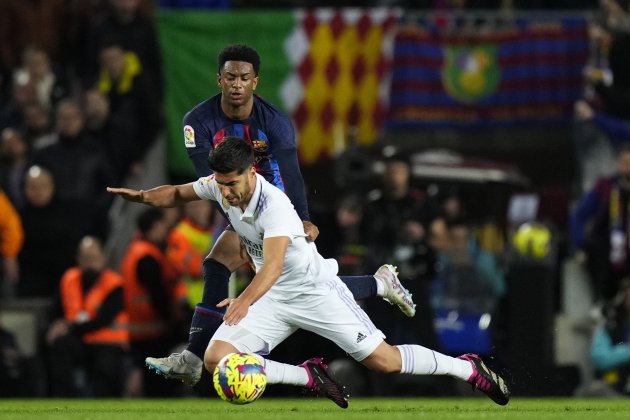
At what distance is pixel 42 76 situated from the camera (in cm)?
1650

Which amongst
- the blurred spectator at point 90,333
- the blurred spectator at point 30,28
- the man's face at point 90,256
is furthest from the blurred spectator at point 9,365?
the blurred spectator at point 30,28

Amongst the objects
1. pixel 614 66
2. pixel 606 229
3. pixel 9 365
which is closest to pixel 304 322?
pixel 9 365

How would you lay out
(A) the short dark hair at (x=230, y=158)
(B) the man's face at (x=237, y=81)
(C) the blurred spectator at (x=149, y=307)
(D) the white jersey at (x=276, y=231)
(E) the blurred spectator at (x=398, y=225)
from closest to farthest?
1. (A) the short dark hair at (x=230, y=158)
2. (D) the white jersey at (x=276, y=231)
3. (B) the man's face at (x=237, y=81)
4. (E) the blurred spectator at (x=398, y=225)
5. (C) the blurred spectator at (x=149, y=307)

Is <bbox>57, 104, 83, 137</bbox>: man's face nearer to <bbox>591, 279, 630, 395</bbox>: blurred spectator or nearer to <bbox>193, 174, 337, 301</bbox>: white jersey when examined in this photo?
<bbox>591, 279, 630, 395</bbox>: blurred spectator

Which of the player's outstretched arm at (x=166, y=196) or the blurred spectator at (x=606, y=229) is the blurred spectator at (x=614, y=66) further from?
the player's outstretched arm at (x=166, y=196)

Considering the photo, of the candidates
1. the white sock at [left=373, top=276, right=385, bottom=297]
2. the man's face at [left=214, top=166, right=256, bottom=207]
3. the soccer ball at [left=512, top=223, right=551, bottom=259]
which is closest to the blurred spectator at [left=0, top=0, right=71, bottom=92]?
the soccer ball at [left=512, top=223, right=551, bottom=259]

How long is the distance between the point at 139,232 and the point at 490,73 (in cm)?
484

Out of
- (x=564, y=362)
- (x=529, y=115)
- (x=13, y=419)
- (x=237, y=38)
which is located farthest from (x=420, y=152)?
(x=13, y=419)

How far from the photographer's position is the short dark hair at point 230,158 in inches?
367

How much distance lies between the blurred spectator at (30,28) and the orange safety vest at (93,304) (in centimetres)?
317

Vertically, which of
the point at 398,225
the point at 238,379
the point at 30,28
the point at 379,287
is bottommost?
the point at 398,225

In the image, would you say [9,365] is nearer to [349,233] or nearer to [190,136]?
[349,233]

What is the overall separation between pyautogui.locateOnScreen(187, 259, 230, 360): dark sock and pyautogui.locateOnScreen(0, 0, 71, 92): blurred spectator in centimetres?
673

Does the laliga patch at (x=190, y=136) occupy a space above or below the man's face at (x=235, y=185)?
above
